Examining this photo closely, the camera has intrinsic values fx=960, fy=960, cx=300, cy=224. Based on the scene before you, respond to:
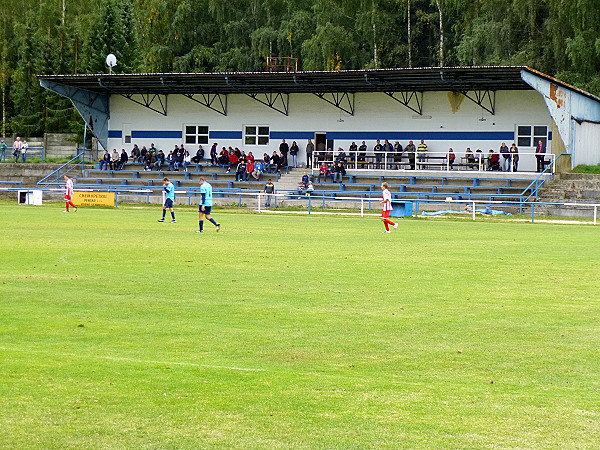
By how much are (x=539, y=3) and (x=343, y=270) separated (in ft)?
145

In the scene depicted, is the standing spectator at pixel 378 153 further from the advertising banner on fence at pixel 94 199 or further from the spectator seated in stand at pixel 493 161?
the advertising banner on fence at pixel 94 199

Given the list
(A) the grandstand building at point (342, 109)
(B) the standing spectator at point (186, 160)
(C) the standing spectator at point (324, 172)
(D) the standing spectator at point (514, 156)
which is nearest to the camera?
(D) the standing spectator at point (514, 156)

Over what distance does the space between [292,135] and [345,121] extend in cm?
346

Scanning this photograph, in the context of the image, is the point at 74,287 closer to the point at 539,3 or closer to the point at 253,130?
the point at 253,130

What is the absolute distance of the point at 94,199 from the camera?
46188 mm

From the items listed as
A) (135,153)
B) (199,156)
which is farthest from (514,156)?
A: (135,153)

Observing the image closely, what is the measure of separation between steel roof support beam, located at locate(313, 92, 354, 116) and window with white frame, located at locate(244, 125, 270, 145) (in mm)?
4161

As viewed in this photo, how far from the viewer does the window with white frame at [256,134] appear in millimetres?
58000

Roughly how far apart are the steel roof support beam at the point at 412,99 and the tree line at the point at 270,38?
7.28 metres

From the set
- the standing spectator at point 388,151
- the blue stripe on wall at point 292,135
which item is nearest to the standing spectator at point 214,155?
the blue stripe on wall at point 292,135

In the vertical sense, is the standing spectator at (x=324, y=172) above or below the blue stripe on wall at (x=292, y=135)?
below

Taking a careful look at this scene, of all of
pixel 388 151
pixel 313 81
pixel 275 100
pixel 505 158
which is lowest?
pixel 505 158

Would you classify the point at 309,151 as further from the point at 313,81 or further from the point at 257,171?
the point at 313,81

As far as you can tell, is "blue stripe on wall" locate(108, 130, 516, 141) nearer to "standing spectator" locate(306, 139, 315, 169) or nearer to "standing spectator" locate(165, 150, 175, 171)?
"standing spectator" locate(306, 139, 315, 169)
